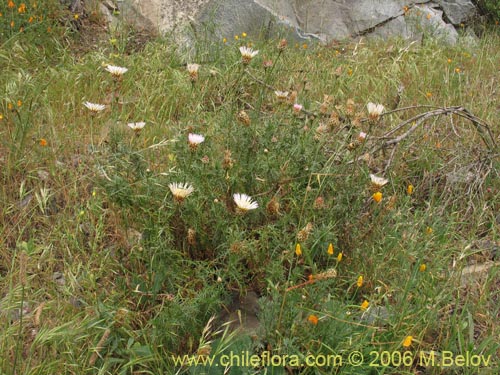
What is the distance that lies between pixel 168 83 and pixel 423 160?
5.96ft

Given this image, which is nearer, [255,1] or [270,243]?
[270,243]

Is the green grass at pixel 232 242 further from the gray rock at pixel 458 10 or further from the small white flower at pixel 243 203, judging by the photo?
the gray rock at pixel 458 10

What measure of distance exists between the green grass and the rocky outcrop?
76.5 inches

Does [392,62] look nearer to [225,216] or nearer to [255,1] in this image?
[255,1]

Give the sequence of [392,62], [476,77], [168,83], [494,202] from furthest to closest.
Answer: [392,62], [476,77], [168,83], [494,202]

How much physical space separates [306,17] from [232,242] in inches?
174

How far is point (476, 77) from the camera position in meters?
4.05

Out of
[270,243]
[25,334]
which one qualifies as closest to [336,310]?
[270,243]

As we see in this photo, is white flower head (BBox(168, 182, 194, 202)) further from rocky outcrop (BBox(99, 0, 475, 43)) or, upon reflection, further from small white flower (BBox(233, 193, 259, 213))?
rocky outcrop (BBox(99, 0, 475, 43))

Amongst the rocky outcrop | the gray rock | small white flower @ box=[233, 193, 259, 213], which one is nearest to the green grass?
small white flower @ box=[233, 193, 259, 213]

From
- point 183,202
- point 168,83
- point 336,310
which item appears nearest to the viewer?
point 336,310

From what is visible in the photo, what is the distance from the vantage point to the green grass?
5.56 feet

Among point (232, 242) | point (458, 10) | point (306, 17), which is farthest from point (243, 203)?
point (458, 10)

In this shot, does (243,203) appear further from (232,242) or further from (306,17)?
(306,17)
